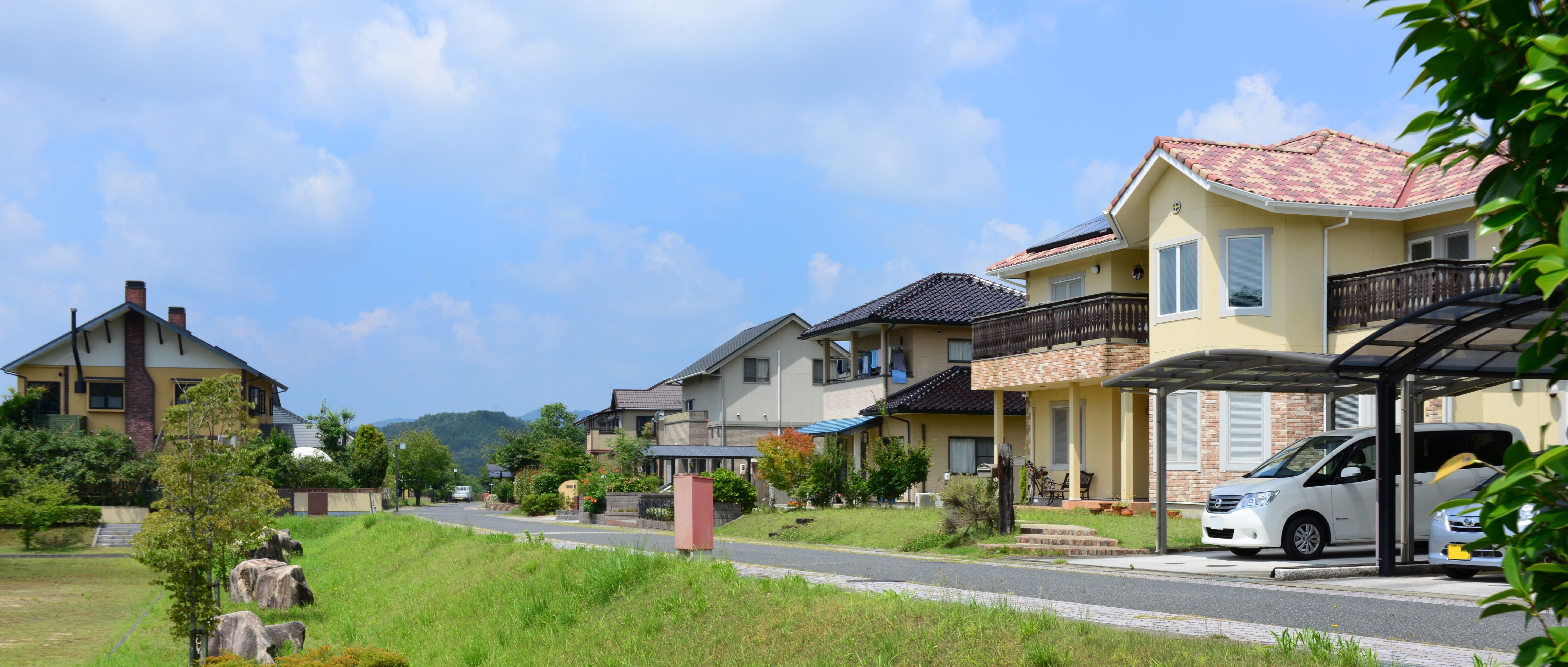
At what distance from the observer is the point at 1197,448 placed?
80.8 feet

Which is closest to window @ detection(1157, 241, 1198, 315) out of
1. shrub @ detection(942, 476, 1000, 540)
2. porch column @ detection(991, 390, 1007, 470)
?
porch column @ detection(991, 390, 1007, 470)

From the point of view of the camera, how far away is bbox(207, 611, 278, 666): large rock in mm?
14906

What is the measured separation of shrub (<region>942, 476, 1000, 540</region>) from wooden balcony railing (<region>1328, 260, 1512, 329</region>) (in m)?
8.02

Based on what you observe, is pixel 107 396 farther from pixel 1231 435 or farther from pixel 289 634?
pixel 1231 435

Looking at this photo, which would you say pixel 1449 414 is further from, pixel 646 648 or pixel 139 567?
pixel 139 567

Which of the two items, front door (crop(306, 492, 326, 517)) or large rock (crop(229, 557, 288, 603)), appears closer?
large rock (crop(229, 557, 288, 603))

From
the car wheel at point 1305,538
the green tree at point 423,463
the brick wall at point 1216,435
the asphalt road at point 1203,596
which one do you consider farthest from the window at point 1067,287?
the green tree at point 423,463

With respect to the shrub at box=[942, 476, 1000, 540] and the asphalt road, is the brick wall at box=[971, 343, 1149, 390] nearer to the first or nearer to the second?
the shrub at box=[942, 476, 1000, 540]

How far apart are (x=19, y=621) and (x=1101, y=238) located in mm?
25492

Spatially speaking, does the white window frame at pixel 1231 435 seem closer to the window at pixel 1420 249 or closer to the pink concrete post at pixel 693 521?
the window at pixel 1420 249

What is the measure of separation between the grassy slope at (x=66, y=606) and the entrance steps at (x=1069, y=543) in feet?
49.3

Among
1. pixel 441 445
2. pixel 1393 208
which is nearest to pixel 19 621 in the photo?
pixel 1393 208

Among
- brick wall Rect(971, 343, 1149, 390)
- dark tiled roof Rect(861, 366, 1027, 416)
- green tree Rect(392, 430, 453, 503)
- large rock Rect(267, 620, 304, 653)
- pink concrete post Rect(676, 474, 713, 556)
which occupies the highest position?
brick wall Rect(971, 343, 1149, 390)

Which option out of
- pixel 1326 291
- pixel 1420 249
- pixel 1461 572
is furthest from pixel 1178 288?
pixel 1461 572
